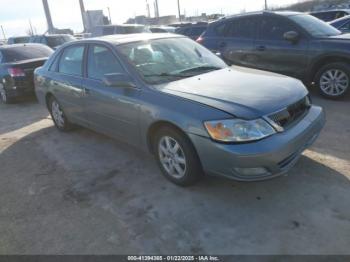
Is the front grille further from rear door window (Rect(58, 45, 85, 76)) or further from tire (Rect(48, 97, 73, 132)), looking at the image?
tire (Rect(48, 97, 73, 132))

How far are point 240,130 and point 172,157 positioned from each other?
0.90m

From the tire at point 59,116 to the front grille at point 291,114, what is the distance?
370 centimetres

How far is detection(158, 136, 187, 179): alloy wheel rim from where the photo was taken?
11.2 feet

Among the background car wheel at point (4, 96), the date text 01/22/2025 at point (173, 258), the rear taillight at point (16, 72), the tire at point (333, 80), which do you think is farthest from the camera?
the background car wheel at point (4, 96)

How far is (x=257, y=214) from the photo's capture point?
304cm

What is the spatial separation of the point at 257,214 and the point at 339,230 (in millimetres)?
670

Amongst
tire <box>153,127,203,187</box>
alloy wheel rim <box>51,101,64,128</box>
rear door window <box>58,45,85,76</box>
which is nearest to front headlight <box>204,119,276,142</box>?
tire <box>153,127,203,187</box>

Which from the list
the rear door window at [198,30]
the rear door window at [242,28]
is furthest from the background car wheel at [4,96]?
the rear door window at [198,30]

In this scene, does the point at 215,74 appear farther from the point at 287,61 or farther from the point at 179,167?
the point at 287,61

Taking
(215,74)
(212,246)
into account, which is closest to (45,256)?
(212,246)

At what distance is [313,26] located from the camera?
21.6 feet

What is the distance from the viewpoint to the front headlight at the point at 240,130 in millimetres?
2930

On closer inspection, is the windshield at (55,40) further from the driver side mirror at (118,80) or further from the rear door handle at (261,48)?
the driver side mirror at (118,80)

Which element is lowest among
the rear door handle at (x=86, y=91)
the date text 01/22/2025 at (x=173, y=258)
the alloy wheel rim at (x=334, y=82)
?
the date text 01/22/2025 at (x=173, y=258)
